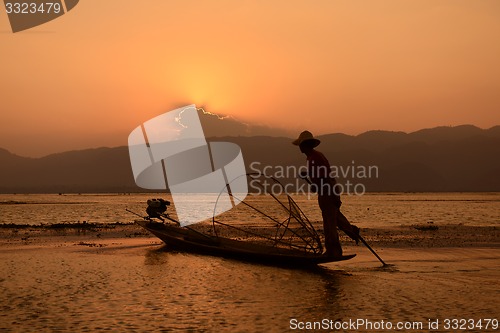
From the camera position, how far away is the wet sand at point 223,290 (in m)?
9.22

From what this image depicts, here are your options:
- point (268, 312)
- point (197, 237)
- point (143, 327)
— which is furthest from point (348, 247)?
point (143, 327)

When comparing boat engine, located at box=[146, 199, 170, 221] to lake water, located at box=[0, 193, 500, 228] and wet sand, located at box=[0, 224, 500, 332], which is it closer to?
wet sand, located at box=[0, 224, 500, 332]

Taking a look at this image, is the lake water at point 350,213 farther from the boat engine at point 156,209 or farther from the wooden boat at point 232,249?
the boat engine at point 156,209

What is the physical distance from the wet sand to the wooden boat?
34 cm

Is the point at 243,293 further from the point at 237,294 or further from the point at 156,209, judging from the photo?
the point at 156,209

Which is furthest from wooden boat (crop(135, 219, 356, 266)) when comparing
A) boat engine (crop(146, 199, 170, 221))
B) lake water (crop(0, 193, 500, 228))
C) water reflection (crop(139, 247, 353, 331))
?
lake water (crop(0, 193, 500, 228))

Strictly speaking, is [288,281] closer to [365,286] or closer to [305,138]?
[365,286]

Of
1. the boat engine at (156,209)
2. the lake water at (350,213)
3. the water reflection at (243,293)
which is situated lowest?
the lake water at (350,213)

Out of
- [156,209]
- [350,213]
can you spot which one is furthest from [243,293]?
[350,213]

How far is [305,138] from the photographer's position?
572 inches

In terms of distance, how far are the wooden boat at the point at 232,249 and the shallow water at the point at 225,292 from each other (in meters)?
0.31

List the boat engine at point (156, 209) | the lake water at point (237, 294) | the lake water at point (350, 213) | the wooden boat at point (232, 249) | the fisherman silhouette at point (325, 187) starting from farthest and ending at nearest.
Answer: the lake water at point (350, 213), the boat engine at point (156, 209), the wooden boat at point (232, 249), the fisherman silhouette at point (325, 187), the lake water at point (237, 294)

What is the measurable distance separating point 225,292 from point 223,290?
24 centimetres

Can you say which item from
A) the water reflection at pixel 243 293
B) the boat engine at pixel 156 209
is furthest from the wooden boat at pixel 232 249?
the boat engine at pixel 156 209
